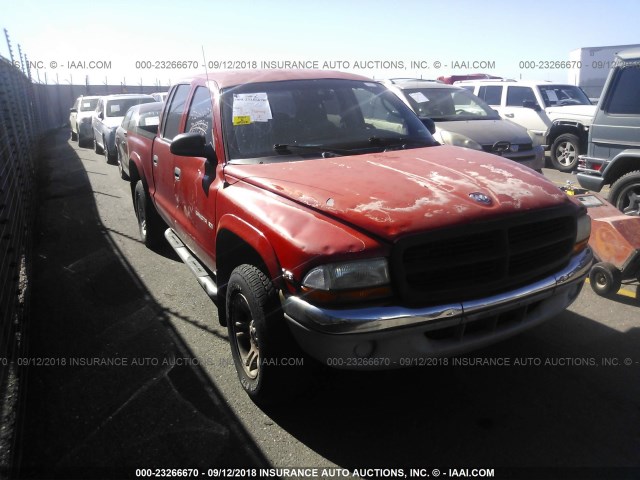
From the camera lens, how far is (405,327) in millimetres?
2363

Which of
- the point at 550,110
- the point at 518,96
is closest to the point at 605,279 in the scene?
the point at 550,110

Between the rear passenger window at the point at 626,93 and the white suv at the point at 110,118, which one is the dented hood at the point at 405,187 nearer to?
the rear passenger window at the point at 626,93

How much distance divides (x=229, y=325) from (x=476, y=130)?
6.71m

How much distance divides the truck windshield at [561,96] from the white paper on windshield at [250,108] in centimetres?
1043

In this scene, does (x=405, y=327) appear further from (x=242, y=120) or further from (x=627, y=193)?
(x=627, y=193)

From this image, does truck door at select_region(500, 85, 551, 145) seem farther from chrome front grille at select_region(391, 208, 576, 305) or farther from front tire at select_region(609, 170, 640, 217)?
chrome front grille at select_region(391, 208, 576, 305)

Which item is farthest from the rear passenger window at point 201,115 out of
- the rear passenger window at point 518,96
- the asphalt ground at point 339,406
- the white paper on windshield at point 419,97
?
the rear passenger window at point 518,96

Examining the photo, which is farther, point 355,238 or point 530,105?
point 530,105

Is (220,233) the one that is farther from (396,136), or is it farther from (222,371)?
(396,136)

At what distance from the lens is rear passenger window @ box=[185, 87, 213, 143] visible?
378 centimetres

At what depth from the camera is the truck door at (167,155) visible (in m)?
4.53

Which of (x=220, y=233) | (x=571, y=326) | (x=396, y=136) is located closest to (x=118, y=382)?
(x=220, y=233)

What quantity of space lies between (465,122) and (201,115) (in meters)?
6.11

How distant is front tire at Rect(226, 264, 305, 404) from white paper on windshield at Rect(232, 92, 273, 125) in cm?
120
